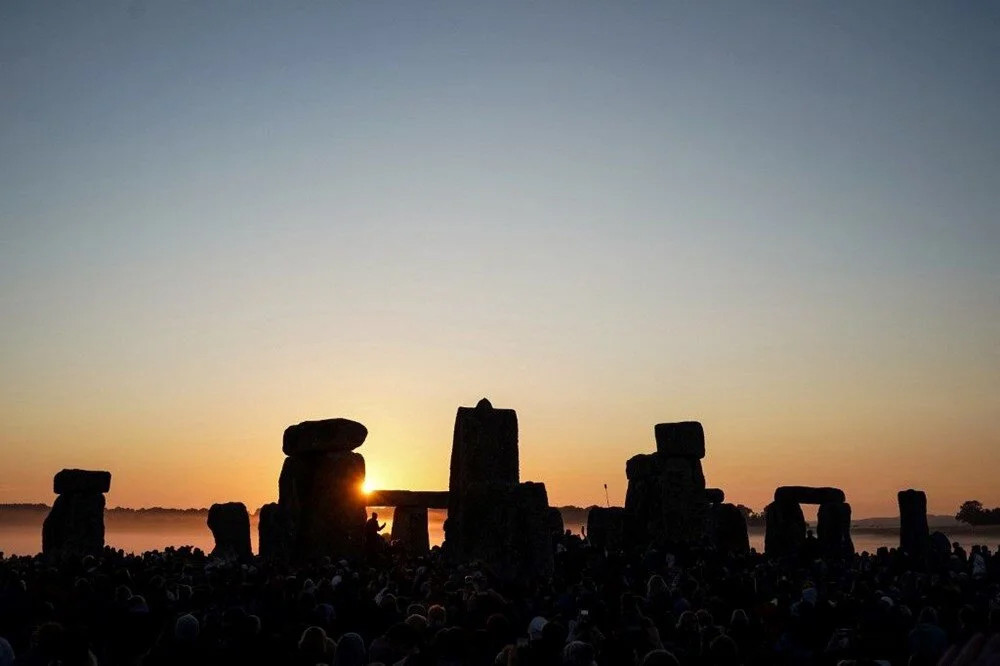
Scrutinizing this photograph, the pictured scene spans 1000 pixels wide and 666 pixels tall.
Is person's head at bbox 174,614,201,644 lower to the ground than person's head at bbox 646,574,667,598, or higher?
higher

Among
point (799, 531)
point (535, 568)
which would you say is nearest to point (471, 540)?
point (535, 568)

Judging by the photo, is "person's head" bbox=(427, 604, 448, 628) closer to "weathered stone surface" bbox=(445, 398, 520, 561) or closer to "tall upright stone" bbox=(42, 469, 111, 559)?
"weathered stone surface" bbox=(445, 398, 520, 561)

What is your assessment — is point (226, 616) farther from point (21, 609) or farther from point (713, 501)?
point (713, 501)

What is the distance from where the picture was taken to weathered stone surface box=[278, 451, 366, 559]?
2616cm

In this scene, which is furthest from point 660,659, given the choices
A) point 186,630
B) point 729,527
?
point 729,527

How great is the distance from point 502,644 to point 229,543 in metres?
25.2

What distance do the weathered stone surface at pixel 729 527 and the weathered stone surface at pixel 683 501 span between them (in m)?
1.53

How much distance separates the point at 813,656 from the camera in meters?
10.1

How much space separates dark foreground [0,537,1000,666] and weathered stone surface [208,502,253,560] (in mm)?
12441

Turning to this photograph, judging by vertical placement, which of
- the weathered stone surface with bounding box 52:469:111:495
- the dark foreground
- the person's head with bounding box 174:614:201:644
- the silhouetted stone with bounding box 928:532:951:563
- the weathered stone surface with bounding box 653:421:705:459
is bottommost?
the silhouetted stone with bounding box 928:532:951:563

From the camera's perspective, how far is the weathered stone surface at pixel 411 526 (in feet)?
124

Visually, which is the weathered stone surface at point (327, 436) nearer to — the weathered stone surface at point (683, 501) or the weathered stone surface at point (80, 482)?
the weathered stone surface at point (80, 482)

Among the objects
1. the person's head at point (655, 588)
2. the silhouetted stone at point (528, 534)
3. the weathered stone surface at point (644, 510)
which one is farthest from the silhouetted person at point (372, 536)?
the person's head at point (655, 588)

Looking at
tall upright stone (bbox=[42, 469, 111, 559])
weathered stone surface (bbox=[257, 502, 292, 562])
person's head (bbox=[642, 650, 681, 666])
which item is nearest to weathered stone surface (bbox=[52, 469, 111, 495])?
tall upright stone (bbox=[42, 469, 111, 559])
